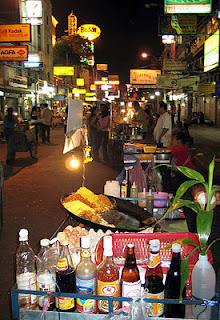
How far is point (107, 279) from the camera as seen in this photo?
2.15 meters

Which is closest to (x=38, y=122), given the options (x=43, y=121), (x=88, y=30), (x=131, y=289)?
(x=43, y=121)

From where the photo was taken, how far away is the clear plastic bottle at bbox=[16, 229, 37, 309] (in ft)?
7.39

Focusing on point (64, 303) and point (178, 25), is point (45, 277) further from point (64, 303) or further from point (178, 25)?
point (178, 25)

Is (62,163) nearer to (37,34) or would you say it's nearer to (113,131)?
(113,131)

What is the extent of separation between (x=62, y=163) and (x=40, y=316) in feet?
38.1

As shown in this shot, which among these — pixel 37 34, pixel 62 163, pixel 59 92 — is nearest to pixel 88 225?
pixel 62 163

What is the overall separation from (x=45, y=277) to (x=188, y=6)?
1263 cm

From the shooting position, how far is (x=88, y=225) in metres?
3.65

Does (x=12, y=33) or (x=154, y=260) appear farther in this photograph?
(x=12, y=33)

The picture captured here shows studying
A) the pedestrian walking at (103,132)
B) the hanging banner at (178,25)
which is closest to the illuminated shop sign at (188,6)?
the hanging banner at (178,25)

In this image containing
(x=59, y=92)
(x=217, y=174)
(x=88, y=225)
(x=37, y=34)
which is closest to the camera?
(x=88, y=225)

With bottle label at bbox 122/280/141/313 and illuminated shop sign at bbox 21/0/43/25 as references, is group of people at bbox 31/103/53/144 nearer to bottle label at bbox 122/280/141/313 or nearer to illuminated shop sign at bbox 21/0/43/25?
illuminated shop sign at bbox 21/0/43/25

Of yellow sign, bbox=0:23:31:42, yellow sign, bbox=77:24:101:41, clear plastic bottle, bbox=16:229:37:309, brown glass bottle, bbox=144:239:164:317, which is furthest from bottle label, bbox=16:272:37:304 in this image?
yellow sign, bbox=77:24:101:41

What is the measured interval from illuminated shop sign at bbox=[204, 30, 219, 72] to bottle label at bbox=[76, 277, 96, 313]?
18.3 m
